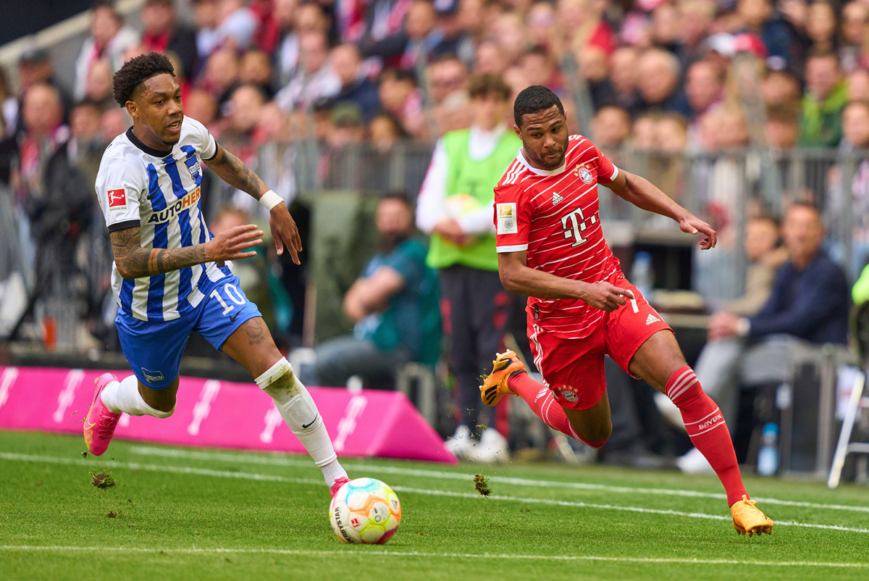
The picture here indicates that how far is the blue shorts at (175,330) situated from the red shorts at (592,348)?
5.43ft

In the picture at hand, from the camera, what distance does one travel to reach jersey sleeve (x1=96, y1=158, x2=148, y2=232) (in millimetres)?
6152

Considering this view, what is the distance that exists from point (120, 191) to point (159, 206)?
0.34 meters

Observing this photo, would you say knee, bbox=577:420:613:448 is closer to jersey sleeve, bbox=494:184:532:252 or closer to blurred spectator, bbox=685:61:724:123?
jersey sleeve, bbox=494:184:532:252

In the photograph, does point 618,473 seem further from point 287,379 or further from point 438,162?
point 287,379

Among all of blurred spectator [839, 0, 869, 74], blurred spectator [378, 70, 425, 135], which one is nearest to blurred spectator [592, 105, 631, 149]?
blurred spectator [839, 0, 869, 74]

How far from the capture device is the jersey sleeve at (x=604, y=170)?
678 centimetres

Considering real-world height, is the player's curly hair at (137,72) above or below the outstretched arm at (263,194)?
above

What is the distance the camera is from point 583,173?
6.66 metres

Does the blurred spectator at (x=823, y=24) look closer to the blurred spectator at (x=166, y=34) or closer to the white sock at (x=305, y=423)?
the white sock at (x=305, y=423)

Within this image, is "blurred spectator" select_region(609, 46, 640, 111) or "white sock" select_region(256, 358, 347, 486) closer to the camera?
"white sock" select_region(256, 358, 347, 486)

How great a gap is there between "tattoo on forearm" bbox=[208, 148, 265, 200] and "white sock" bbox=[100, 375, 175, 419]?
1.37m

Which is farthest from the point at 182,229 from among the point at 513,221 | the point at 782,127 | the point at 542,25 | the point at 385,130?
the point at 542,25

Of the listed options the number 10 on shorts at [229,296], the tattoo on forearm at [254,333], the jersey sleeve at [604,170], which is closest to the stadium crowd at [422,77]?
the jersey sleeve at [604,170]

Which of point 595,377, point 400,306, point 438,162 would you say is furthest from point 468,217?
point 595,377
